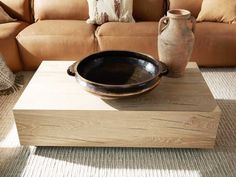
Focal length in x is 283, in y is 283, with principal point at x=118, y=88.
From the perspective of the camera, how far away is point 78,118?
145 centimetres

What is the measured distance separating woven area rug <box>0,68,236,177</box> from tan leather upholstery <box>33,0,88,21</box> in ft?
4.29

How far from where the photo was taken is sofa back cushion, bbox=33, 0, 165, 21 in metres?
2.58

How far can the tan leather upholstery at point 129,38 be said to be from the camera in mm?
2277

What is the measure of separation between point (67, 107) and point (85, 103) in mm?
93

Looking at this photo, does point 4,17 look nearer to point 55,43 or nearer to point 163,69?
point 55,43

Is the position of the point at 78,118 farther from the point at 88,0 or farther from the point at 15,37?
the point at 88,0

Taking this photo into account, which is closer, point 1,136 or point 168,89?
point 168,89

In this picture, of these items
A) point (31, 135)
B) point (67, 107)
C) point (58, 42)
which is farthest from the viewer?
point (58, 42)

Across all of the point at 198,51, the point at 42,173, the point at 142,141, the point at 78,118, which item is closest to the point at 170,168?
the point at 142,141

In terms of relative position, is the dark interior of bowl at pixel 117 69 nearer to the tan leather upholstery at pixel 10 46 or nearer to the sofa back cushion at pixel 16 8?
the tan leather upholstery at pixel 10 46

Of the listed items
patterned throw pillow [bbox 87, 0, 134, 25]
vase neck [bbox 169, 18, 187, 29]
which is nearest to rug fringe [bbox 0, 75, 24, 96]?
patterned throw pillow [bbox 87, 0, 134, 25]

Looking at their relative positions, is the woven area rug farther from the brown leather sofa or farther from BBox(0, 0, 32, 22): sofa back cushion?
BBox(0, 0, 32, 22): sofa back cushion

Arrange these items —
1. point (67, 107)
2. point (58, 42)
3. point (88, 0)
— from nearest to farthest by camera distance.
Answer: point (67, 107) < point (58, 42) < point (88, 0)

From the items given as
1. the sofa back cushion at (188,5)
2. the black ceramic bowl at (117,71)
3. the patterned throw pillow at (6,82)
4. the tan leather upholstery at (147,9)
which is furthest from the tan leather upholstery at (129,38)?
the patterned throw pillow at (6,82)
